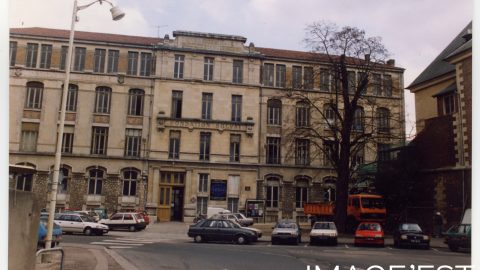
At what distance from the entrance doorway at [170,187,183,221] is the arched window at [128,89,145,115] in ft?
22.4

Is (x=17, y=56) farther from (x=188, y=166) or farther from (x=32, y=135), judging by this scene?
(x=188, y=166)

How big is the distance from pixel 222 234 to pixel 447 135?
14.5 m

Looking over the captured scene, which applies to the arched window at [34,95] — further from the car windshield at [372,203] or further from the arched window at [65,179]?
the car windshield at [372,203]

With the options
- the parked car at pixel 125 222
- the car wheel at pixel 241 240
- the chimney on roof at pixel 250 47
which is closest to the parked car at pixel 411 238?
the car wheel at pixel 241 240

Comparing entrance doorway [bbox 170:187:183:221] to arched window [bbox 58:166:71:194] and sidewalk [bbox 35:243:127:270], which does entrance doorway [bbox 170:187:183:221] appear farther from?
sidewalk [bbox 35:243:127:270]

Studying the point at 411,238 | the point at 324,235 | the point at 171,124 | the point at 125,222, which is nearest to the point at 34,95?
the point at 171,124

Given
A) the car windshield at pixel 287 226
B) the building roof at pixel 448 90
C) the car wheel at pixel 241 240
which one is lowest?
the car wheel at pixel 241 240

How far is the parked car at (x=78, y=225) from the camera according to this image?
2241cm

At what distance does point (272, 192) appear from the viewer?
3578 cm

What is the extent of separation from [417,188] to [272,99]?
14497 millimetres

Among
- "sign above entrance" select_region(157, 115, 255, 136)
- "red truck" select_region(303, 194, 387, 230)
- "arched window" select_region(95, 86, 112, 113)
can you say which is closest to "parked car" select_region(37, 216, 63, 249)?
"red truck" select_region(303, 194, 387, 230)

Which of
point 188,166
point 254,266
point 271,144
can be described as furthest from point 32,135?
point 254,266

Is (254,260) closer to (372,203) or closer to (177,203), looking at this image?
(372,203)

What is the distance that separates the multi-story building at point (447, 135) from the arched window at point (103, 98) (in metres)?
22.7
